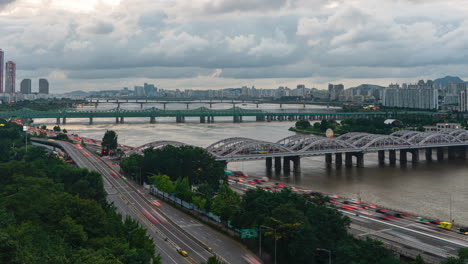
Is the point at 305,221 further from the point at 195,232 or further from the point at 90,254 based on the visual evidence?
the point at 90,254

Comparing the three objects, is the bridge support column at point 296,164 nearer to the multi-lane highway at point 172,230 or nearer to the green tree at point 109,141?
the multi-lane highway at point 172,230

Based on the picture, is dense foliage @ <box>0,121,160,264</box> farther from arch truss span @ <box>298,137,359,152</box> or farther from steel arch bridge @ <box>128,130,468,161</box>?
arch truss span @ <box>298,137,359,152</box>

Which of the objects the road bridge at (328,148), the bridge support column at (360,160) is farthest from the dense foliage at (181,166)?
the bridge support column at (360,160)

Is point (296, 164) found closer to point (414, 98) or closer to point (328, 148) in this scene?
point (328, 148)

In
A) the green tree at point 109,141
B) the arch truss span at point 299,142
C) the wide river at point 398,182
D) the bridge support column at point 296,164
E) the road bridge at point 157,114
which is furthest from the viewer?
the road bridge at point 157,114

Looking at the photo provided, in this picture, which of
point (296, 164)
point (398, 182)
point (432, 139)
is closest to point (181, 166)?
point (296, 164)

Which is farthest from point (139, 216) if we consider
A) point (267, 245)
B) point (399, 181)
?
point (399, 181)

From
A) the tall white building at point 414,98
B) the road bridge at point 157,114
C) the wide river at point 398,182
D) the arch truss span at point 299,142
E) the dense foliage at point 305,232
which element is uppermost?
the tall white building at point 414,98
